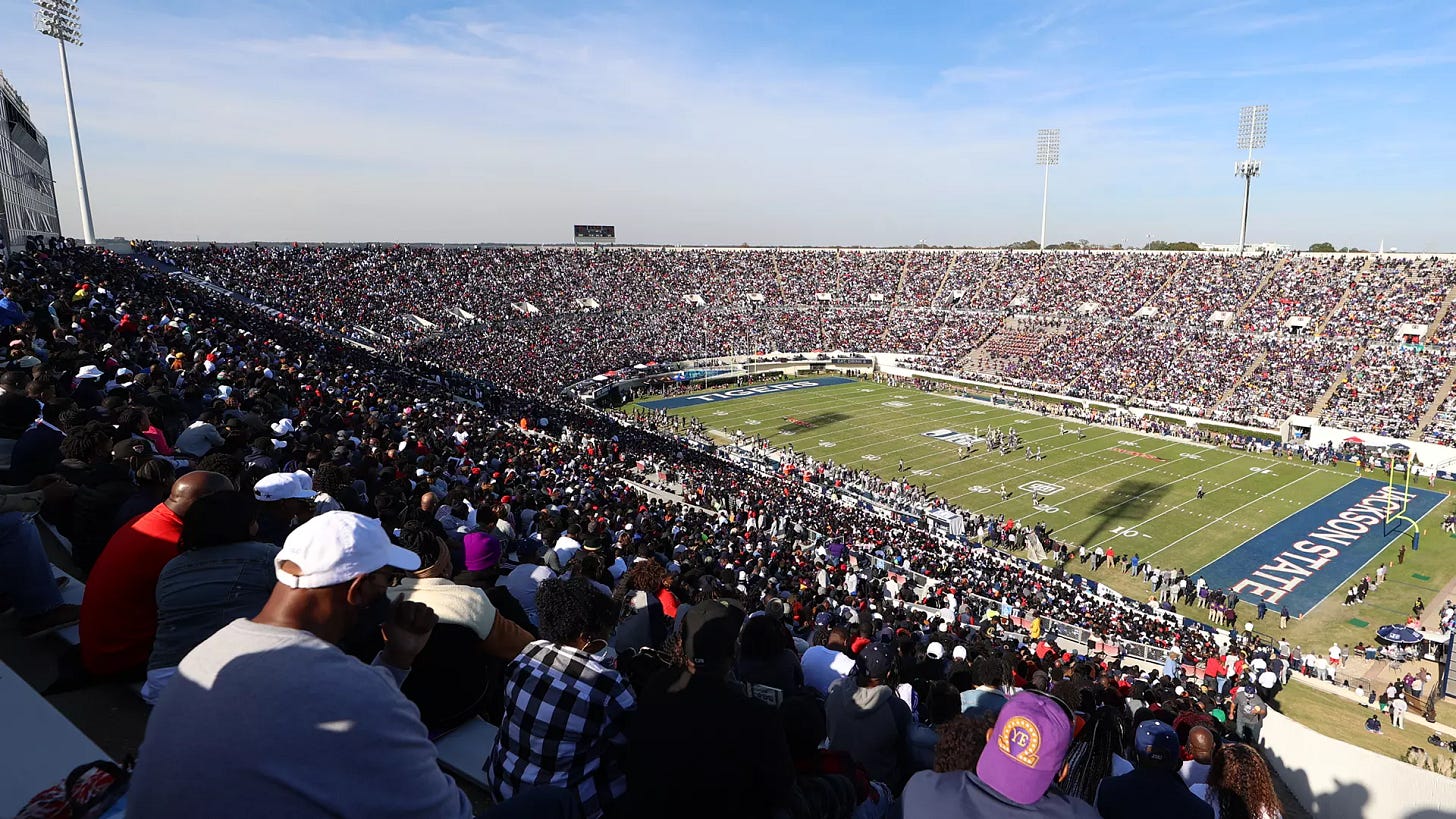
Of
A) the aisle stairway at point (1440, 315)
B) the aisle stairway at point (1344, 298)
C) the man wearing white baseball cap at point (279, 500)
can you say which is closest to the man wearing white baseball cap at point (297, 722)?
the man wearing white baseball cap at point (279, 500)

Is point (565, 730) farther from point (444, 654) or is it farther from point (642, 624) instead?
point (642, 624)

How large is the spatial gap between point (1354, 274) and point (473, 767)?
71446 mm

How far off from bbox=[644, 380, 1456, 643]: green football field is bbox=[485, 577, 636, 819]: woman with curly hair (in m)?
24.6

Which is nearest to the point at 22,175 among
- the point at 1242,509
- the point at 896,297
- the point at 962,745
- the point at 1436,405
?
the point at 962,745

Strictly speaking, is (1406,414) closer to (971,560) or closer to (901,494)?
(901,494)

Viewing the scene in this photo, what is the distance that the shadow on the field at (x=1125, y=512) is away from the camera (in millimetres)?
28422

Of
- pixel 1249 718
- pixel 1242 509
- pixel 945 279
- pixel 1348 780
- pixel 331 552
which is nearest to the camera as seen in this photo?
pixel 331 552

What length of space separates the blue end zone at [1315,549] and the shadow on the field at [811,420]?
888 inches

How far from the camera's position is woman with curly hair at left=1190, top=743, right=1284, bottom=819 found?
12.7 feet

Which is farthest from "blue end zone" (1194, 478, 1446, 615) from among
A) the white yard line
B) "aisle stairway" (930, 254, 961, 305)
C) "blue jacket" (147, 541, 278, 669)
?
"aisle stairway" (930, 254, 961, 305)

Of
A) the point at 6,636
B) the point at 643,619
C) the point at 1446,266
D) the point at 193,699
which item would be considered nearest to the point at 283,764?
the point at 193,699

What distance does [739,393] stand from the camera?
55.8 meters

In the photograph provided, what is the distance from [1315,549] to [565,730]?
32.3m

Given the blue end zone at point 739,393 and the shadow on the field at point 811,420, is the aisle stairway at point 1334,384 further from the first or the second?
the blue end zone at point 739,393
